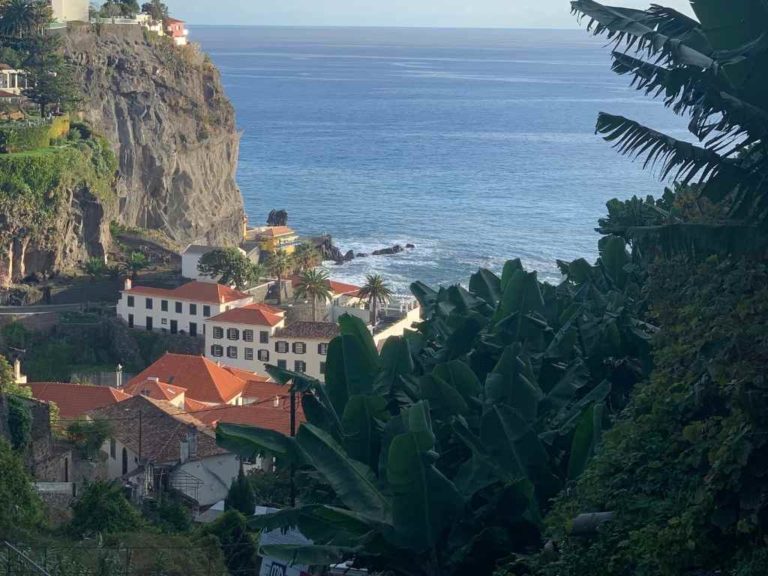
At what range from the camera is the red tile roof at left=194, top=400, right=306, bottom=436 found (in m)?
33.5

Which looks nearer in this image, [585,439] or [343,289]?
[585,439]

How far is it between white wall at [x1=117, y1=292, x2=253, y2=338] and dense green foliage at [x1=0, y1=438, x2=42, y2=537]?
33131mm

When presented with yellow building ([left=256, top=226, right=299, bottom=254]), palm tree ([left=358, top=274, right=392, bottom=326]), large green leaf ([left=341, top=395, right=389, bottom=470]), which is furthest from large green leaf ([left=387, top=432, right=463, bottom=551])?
yellow building ([left=256, top=226, right=299, bottom=254])

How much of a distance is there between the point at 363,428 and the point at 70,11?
64.6 m

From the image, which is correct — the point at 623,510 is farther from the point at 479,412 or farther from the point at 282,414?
the point at 282,414

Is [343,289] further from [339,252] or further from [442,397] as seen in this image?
[442,397]

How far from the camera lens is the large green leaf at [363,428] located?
1365cm

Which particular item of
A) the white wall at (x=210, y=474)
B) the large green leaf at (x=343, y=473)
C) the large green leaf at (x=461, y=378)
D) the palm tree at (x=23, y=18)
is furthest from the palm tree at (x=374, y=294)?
the large green leaf at (x=343, y=473)

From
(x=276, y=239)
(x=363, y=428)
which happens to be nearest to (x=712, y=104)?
(x=363, y=428)

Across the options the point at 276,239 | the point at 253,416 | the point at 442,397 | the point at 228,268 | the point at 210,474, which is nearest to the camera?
the point at 442,397

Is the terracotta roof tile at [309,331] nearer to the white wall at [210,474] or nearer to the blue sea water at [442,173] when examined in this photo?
the white wall at [210,474]

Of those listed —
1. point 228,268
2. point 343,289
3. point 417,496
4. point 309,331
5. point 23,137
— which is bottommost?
point 343,289

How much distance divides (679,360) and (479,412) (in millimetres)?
3212

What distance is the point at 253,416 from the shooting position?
3484cm
